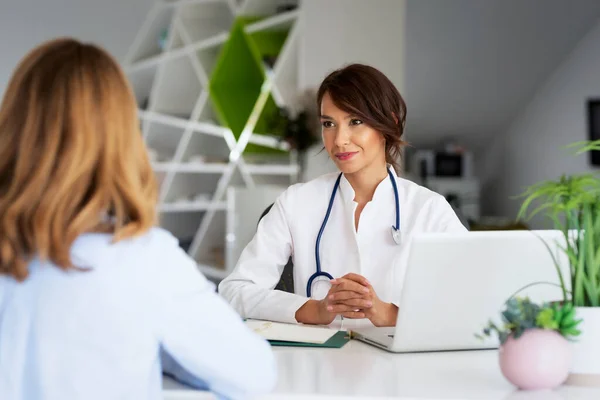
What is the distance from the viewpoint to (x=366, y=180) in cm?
234

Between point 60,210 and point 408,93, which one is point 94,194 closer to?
point 60,210

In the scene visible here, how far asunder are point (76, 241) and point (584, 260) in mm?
913

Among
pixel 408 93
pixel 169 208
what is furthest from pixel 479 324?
pixel 408 93

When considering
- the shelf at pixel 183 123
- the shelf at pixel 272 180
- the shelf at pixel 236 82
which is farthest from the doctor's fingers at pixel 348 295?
the shelf at pixel 183 123

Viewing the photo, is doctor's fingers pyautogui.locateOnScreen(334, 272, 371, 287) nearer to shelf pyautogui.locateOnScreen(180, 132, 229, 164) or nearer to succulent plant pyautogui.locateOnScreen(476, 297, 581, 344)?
succulent plant pyautogui.locateOnScreen(476, 297, 581, 344)

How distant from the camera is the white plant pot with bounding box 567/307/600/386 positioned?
144 cm

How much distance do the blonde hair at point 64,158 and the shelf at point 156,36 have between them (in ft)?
19.0

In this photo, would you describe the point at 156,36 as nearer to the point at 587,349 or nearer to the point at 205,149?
the point at 205,149

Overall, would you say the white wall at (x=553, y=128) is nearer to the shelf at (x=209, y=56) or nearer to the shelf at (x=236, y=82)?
the shelf at (x=236, y=82)

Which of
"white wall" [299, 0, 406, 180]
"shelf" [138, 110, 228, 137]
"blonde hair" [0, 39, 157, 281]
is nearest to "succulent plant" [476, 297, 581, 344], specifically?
"blonde hair" [0, 39, 157, 281]

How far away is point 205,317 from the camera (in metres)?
1.22

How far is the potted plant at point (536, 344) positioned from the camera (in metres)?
1.33

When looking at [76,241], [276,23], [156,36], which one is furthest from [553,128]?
[76,241]

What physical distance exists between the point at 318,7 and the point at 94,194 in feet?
15.3
